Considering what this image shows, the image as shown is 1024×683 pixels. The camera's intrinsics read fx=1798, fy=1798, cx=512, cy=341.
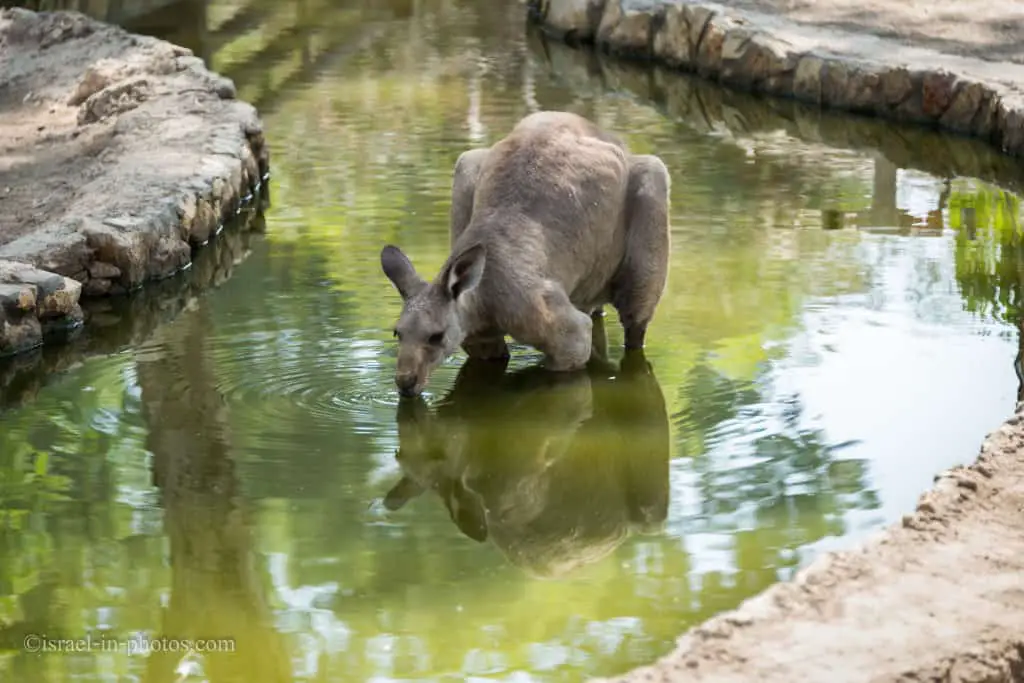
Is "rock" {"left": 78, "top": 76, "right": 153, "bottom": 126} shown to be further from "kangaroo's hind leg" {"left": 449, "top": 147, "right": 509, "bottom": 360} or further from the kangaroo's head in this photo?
the kangaroo's head

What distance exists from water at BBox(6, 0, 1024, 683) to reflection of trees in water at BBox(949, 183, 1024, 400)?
30 millimetres

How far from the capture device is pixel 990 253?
1048 cm

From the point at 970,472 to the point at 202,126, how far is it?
7513 mm

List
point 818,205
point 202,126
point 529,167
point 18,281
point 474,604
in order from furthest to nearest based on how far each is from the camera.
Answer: point 202,126 < point 818,205 < point 18,281 < point 529,167 < point 474,604

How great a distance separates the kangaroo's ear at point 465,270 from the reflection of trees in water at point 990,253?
8.00ft

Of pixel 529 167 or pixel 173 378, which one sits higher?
pixel 529 167

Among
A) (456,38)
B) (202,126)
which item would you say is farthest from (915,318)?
(456,38)

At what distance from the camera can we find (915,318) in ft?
29.6

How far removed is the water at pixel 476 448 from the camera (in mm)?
5684

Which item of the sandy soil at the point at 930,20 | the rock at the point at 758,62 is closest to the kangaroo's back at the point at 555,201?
the rock at the point at 758,62

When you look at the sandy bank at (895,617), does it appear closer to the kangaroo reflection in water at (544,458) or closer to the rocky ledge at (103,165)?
the kangaroo reflection in water at (544,458)

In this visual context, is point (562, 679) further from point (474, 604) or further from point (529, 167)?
point (529, 167)

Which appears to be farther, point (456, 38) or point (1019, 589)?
point (456, 38)

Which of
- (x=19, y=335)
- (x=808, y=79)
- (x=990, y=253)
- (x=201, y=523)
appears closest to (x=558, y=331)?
(x=201, y=523)
